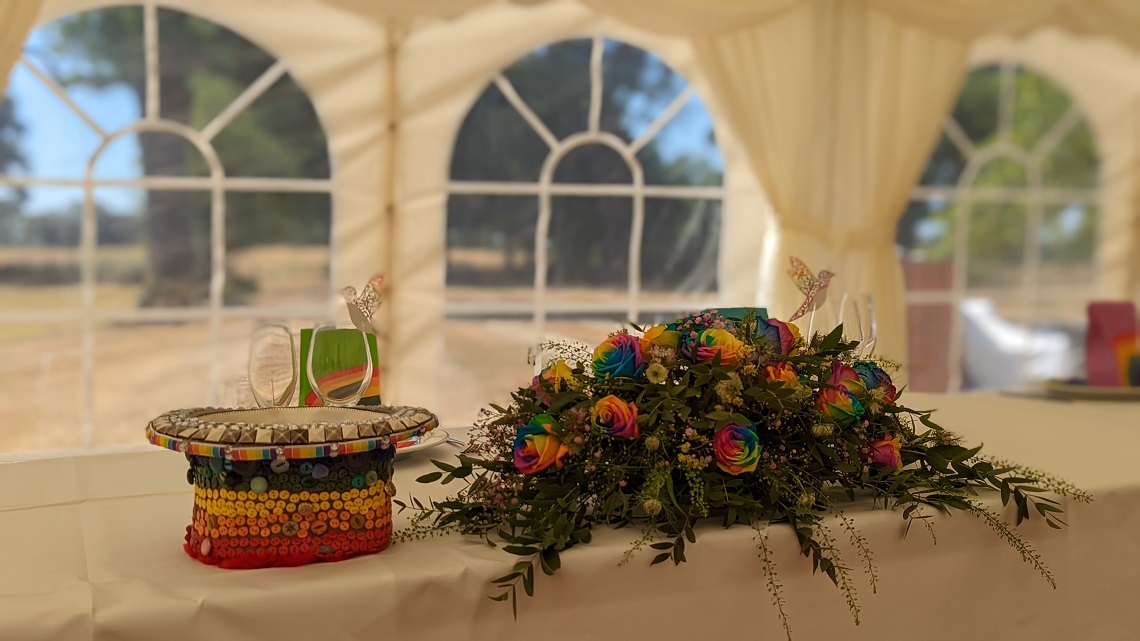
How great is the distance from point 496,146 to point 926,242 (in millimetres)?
2096

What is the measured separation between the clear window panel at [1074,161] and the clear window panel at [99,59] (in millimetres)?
3894

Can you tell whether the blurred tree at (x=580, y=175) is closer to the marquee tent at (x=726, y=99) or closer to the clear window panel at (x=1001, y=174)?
the marquee tent at (x=726, y=99)

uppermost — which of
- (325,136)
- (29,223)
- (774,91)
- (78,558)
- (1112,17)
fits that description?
(1112,17)

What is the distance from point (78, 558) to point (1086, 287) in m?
5.09

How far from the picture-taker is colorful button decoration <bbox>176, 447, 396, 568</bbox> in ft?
3.29

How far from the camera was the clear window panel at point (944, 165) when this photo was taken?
4.70 meters

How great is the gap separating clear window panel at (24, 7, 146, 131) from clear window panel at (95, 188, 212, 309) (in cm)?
24

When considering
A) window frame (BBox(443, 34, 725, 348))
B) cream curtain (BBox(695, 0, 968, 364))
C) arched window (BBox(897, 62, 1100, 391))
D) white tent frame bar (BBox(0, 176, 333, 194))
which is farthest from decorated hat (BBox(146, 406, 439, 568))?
arched window (BBox(897, 62, 1100, 391))

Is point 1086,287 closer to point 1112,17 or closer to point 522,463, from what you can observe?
point 1112,17

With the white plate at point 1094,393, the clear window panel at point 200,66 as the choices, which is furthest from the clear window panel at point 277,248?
the white plate at point 1094,393

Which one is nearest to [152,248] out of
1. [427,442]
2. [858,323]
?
[427,442]

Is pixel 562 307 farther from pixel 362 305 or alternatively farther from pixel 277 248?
pixel 362 305

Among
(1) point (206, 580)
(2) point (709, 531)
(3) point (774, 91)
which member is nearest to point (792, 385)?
(2) point (709, 531)

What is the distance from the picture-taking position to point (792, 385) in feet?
3.81
